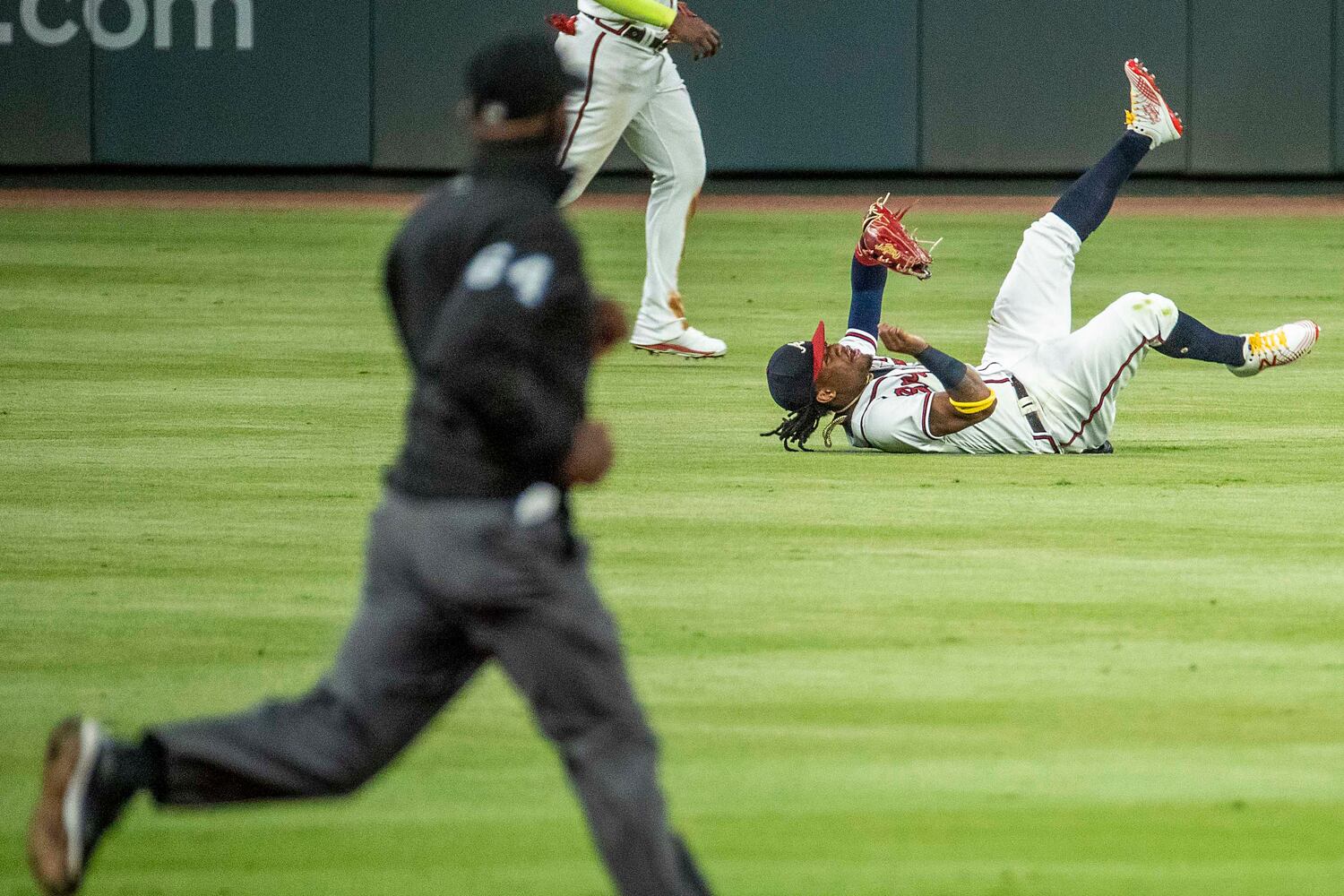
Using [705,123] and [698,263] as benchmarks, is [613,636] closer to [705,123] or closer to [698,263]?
[698,263]

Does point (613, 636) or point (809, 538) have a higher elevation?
point (613, 636)

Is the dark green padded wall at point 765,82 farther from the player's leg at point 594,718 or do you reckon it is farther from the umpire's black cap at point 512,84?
the player's leg at point 594,718

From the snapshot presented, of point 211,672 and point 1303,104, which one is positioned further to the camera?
point 1303,104

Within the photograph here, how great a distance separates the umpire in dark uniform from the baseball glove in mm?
6061

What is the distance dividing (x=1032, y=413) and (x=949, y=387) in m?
0.75

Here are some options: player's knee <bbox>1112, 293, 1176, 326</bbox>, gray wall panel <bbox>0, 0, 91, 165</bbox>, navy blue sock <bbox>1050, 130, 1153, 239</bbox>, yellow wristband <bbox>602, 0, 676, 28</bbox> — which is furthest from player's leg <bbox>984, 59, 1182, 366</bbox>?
gray wall panel <bbox>0, 0, 91, 165</bbox>

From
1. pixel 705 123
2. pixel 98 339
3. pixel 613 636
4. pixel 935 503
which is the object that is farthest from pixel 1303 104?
pixel 613 636

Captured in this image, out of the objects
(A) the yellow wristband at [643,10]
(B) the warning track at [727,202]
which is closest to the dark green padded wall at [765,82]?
(B) the warning track at [727,202]

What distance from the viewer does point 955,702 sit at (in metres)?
5.99

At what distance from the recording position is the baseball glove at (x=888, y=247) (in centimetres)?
1027

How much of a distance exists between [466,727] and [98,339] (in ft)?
28.6

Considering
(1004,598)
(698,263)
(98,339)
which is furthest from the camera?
(698,263)

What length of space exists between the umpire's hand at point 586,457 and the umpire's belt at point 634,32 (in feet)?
27.9

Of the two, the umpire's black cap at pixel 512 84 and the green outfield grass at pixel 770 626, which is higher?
the umpire's black cap at pixel 512 84
